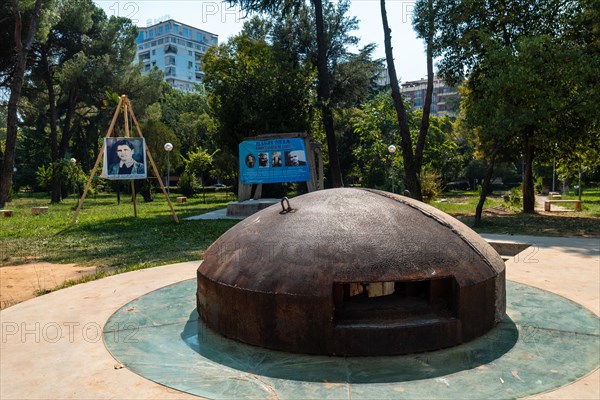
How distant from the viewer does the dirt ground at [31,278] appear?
7218 millimetres

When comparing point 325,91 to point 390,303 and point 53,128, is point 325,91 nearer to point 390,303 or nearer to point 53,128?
point 390,303

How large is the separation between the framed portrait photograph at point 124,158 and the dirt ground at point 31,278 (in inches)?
226

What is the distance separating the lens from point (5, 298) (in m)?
7.07

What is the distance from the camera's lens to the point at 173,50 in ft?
343

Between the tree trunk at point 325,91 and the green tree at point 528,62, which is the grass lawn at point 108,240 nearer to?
the tree trunk at point 325,91

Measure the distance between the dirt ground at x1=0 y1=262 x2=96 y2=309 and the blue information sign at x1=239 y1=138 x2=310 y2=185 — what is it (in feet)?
29.8

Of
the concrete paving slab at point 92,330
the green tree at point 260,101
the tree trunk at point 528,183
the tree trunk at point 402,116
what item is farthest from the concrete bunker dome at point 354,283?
the tree trunk at point 528,183

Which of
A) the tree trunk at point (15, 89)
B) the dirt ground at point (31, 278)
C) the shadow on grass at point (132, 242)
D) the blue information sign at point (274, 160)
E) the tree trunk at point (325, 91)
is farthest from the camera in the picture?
the tree trunk at point (15, 89)

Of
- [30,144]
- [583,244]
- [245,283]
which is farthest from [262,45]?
[30,144]

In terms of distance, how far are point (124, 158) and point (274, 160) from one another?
530cm

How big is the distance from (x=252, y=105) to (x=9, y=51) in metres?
16.7

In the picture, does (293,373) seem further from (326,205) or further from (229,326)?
(326,205)

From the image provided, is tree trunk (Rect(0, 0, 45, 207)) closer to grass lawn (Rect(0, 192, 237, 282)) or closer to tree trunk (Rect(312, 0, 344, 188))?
grass lawn (Rect(0, 192, 237, 282))

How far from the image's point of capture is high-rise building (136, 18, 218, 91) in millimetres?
104812
